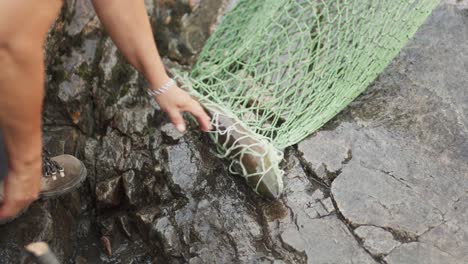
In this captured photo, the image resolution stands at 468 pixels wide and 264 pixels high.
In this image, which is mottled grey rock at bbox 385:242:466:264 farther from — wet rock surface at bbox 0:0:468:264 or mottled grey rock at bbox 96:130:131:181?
mottled grey rock at bbox 96:130:131:181

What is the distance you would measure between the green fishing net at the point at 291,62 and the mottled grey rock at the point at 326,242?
432 millimetres

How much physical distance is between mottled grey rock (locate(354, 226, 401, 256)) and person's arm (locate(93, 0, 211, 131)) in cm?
96

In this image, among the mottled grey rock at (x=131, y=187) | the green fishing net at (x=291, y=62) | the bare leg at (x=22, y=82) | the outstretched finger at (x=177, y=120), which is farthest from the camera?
the green fishing net at (x=291, y=62)

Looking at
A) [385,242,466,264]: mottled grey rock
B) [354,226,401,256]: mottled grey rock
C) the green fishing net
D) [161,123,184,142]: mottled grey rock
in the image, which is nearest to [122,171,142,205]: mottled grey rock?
[161,123,184,142]: mottled grey rock

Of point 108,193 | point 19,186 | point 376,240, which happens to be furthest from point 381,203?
point 19,186

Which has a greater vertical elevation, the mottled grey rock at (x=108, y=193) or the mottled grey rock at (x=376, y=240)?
the mottled grey rock at (x=376, y=240)

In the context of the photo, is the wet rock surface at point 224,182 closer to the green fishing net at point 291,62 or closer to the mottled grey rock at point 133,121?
the mottled grey rock at point 133,121

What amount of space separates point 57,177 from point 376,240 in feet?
4.84

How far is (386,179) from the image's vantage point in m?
2.78

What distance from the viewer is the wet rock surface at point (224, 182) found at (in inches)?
98.7

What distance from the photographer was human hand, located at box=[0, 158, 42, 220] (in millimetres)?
1562

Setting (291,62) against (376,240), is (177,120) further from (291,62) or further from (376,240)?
(291,62)

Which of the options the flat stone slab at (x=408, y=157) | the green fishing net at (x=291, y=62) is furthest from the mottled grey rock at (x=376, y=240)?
the green fishing net at (x=291, y=62)

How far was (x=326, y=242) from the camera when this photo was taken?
2518 mm
